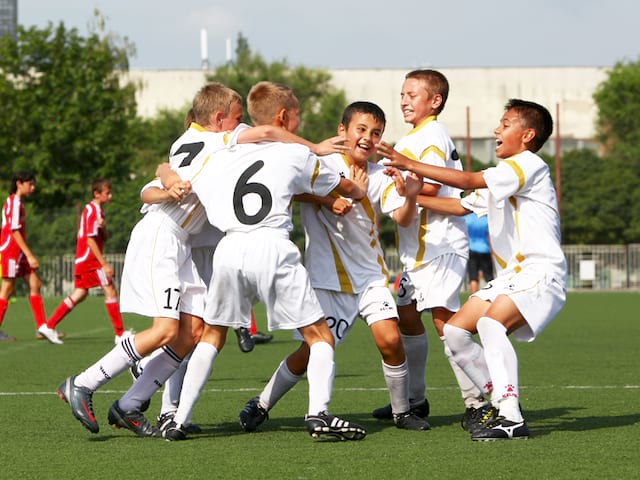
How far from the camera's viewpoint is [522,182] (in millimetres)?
6652

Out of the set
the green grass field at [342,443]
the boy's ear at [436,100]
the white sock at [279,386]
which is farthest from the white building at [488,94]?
the white sock at [279,386]

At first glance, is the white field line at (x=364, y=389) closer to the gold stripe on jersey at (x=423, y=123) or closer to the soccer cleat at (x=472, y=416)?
the soccer cleat at (x=472, y=416)

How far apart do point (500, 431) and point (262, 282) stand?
59.2 inches

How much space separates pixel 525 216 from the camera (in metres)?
6.77

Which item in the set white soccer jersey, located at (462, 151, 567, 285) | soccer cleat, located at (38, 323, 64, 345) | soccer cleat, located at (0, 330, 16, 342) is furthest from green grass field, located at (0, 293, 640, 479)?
soccer cleat, located at (0, 330, 16, 342)

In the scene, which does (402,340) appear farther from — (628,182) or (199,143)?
(628,182)

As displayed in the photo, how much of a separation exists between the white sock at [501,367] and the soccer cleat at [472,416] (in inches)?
14.5

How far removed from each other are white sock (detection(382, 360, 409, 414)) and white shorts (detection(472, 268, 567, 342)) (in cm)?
76

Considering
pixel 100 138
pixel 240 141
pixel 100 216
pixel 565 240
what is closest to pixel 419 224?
pixel 240 141

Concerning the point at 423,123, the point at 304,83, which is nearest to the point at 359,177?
the point at 423,123

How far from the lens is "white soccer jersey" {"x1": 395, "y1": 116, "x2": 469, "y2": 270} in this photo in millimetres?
7375

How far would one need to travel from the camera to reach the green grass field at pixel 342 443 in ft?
18.3

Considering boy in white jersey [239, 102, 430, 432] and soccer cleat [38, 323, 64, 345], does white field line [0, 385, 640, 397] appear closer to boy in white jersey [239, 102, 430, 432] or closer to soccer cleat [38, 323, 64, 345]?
boy in white jersey [239, 102, 430, 432]

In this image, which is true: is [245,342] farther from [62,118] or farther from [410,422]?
[62,118]
